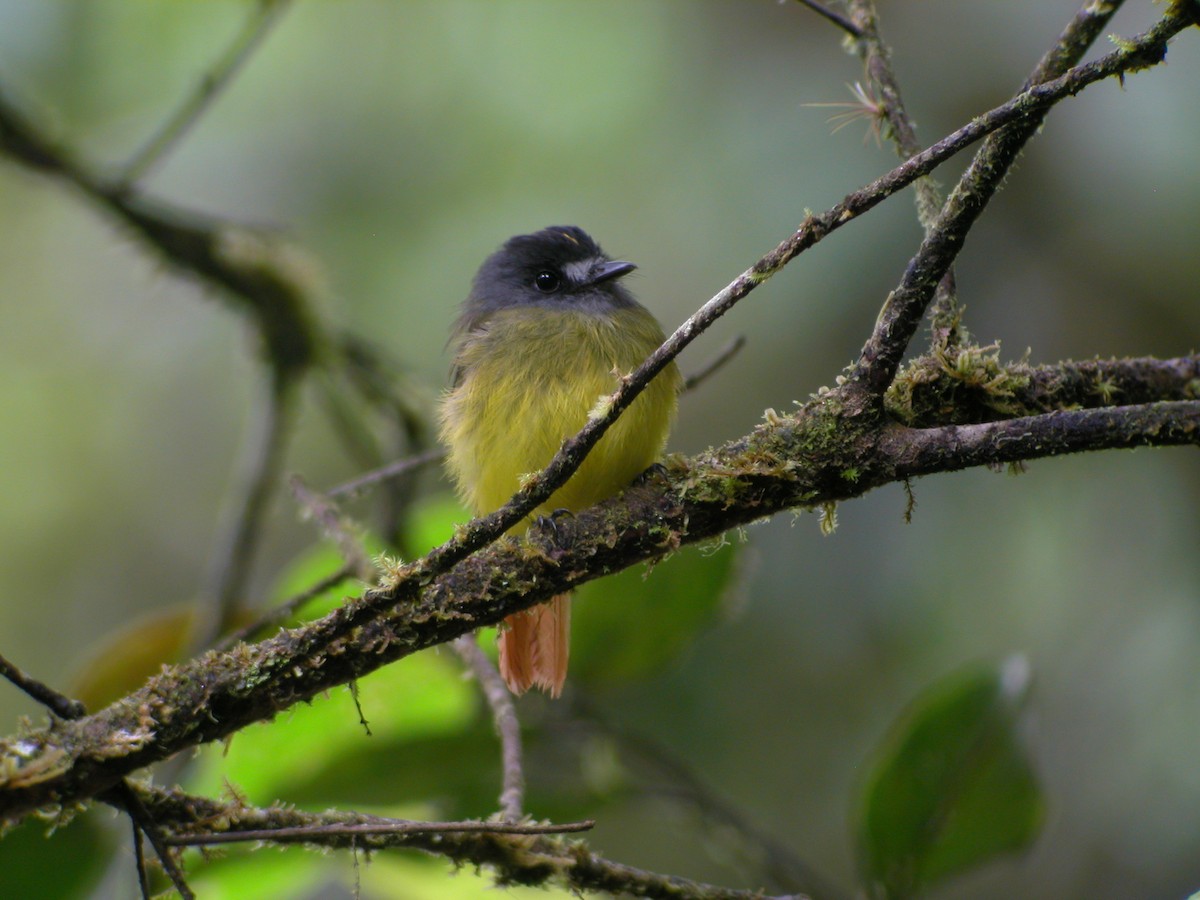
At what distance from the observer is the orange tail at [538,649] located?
10.3 feet

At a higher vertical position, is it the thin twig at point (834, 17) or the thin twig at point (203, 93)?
the thin twig at point (203, 93)

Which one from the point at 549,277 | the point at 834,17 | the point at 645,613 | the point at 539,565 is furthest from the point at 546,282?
the point at 539,565

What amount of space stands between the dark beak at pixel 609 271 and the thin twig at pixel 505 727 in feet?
4.08

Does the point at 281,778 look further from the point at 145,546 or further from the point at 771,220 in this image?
the point at 145,546

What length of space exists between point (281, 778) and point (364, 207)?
3.87 m

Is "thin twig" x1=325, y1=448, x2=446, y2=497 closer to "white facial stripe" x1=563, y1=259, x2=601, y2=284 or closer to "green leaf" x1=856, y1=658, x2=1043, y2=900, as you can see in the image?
"white facial stripe" x1=563, y1=259, x2=601, y2=284

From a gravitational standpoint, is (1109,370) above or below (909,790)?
above

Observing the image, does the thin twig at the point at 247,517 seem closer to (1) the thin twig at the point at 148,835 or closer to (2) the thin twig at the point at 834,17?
(1) the thin twig at the point at 148,835

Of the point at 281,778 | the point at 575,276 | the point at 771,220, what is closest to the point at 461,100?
the point at 771,220

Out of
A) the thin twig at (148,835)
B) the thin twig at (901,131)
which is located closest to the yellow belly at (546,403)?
the thin twig at (901,131)

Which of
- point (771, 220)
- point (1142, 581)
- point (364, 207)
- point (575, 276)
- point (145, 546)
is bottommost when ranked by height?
point (1142, 581)

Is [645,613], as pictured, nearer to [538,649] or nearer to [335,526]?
[538,649]

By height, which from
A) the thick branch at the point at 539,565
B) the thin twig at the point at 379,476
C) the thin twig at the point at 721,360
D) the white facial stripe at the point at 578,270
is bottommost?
the thick branch at the point at 539,565

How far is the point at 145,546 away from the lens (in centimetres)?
695
